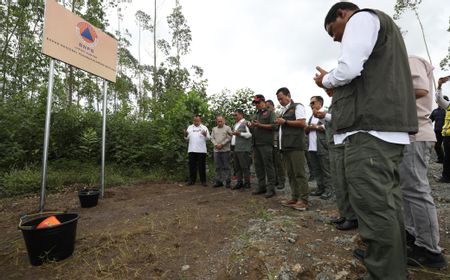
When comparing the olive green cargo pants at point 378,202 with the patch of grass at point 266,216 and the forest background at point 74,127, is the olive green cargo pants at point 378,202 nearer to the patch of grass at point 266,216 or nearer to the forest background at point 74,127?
the patch of grass at point 266,216

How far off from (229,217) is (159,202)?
1.72 m

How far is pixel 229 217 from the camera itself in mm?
3281

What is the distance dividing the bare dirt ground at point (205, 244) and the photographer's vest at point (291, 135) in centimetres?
100

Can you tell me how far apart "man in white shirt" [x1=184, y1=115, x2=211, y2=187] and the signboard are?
2.21m

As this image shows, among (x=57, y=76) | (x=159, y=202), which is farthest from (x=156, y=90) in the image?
(x=159, y=202)

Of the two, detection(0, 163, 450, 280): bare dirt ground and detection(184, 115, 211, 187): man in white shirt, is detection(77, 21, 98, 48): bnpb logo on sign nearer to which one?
detection(184, 115, 211, 187): man in white shirt

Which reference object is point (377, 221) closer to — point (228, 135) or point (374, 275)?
point (374, 275)

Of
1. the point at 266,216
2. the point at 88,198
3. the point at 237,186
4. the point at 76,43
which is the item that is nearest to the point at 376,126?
the point at 266,216

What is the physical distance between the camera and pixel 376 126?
4.64 ft

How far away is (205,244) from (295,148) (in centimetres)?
201

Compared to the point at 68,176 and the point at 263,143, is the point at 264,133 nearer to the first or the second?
the point at 263,143

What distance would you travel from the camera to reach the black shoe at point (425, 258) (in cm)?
180

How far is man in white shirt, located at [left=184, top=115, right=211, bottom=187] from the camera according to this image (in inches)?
233

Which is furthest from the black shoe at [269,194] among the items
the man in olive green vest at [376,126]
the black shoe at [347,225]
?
the man in olive green vest at [376,126]
